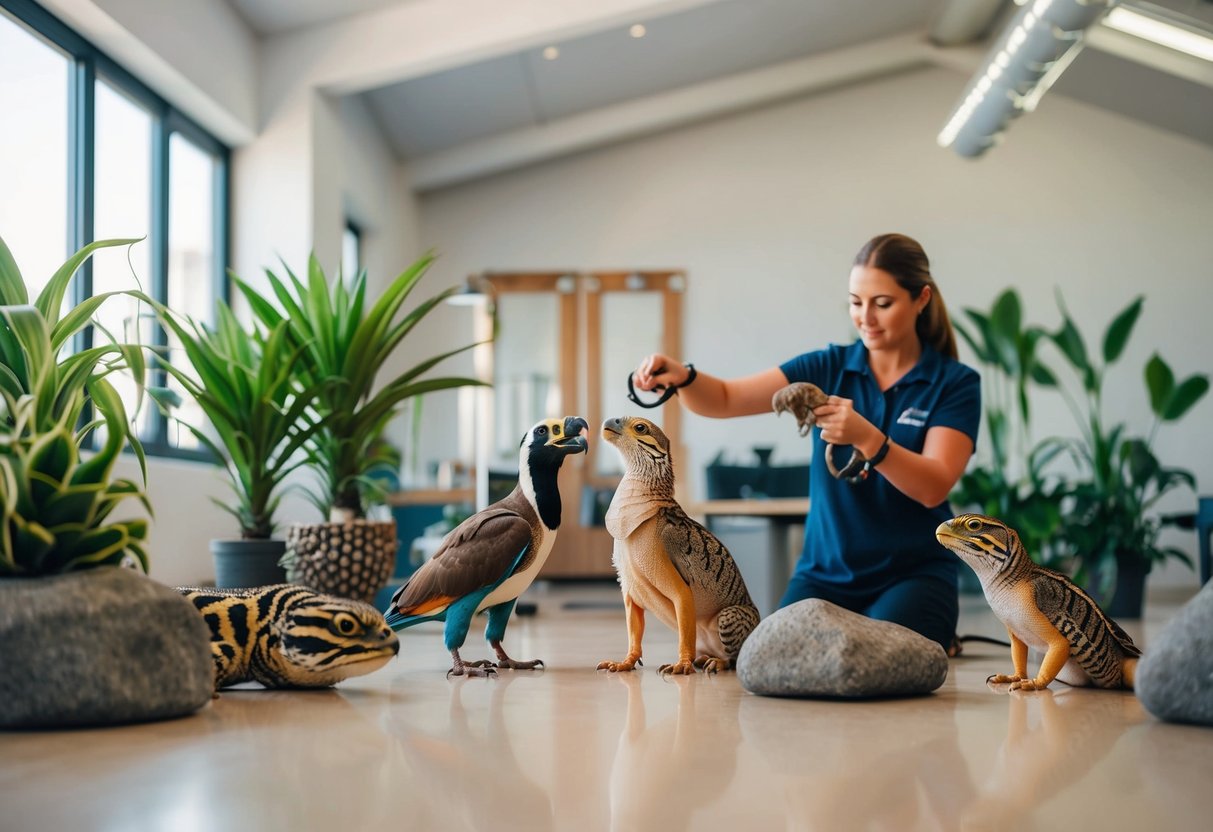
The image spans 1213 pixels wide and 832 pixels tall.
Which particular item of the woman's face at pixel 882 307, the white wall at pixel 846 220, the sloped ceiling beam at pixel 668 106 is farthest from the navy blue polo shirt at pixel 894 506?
the sloped ceiling beam at pixel 668 106

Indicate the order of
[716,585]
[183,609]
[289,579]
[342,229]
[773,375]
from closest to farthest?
[183,609]
[716,585]
[773,375]
[289,579]
[342,229]

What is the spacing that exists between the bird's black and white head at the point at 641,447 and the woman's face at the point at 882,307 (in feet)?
1.95

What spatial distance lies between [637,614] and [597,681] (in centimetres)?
24

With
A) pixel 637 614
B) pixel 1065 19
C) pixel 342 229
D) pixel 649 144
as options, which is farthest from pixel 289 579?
pixel 649 144

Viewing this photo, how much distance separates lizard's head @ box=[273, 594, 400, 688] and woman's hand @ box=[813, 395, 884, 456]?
39.9 inches

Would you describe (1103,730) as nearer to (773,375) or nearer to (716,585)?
(716,585)

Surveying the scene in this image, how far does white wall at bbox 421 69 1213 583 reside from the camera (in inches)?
367

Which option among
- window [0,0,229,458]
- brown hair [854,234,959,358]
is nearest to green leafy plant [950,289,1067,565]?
brown hair [854,234,959,358]

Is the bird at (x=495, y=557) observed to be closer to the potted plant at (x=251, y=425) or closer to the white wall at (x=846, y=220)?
the potted plant at (x=251, y=425)

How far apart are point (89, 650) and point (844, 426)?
1.53 metres

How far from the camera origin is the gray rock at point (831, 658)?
228 centimetres

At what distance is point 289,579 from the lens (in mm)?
3762

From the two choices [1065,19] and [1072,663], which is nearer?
[1072,663]

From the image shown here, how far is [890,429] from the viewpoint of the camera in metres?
2.89
